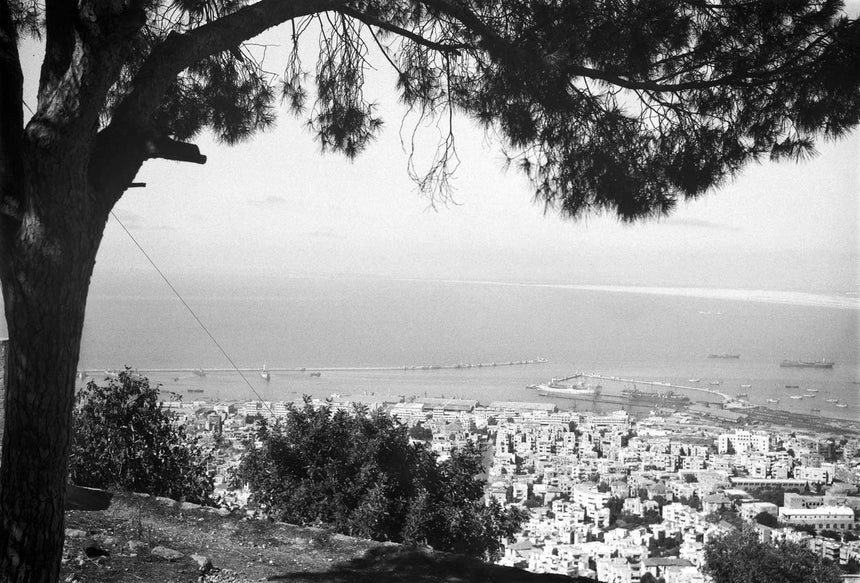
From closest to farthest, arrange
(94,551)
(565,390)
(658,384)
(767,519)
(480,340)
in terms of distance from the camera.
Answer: (94,551) < (767,519) < (565,390) < (658,384) < (480,340)

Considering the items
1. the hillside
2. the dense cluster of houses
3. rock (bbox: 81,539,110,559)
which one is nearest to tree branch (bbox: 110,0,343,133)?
the hillside

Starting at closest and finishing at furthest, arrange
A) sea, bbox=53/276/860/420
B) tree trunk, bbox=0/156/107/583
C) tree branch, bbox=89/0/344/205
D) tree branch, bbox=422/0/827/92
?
1. tree trunk, bbox=0/156/107/583
2. tree branch, bbox=89/0/344/205
3. tree branch, bbox=422/0/827/92
4. sea, bbox=53/276/860/420

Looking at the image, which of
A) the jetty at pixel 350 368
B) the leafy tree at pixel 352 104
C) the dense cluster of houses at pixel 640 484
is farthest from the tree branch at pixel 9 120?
the jetty at pixel 350 368

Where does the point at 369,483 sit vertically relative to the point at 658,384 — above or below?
below

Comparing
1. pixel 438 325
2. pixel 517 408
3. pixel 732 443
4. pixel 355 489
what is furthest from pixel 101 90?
pixel 438 325

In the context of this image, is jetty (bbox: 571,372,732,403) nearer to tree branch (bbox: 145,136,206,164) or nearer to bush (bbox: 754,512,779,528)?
bush (bbox: 754,512,779,528)

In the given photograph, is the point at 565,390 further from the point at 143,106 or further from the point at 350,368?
the point at 143,106

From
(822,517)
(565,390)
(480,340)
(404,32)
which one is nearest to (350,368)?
(565,390)
